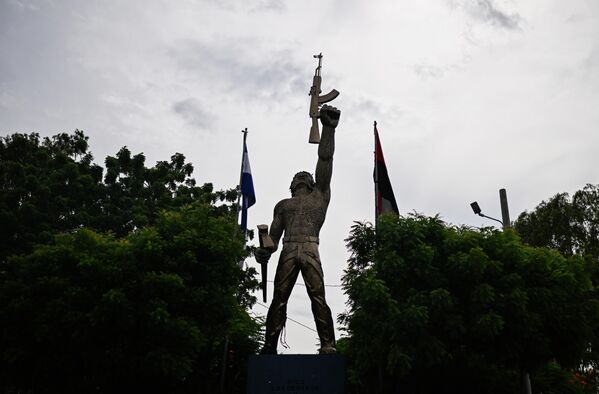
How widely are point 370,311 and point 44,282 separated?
662 cm

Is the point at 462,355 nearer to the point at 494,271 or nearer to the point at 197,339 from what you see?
the point at 494,271

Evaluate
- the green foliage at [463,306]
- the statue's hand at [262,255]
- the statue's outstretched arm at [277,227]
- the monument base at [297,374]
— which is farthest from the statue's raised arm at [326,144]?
the monument base at [297,374]

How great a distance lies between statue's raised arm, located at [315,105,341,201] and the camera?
962cm

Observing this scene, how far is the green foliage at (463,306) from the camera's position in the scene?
403 inches

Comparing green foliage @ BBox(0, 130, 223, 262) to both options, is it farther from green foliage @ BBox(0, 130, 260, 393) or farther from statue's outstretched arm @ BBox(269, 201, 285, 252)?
statue's outstretched arm @ BBox(269, 201, 285, 252)

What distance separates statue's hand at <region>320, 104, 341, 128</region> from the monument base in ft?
12.6

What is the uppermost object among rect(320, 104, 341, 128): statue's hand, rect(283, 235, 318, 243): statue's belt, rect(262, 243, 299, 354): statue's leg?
rect(320, 104, 341, 128): statue's hand

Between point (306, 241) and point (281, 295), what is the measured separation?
39.4 inches

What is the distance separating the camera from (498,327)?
1013 cm

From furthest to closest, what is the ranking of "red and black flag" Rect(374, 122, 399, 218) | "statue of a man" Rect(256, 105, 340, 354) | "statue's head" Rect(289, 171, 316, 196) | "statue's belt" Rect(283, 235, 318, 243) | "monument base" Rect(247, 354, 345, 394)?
"red and black flag" Rect(374, 122, 399, 218), "statue's head" Rect(289, 171, 316, 196), "statue's belt" Rect(283, 235, 318, 243), "statue of a man" Rect(256, 105, 340, 354), "monument base" Rect(247, 354, 345, 394)

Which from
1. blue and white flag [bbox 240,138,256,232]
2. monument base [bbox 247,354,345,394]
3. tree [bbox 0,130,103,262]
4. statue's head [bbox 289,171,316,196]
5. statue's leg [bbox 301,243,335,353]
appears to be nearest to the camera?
monument base [bbox 247,354,345,394]

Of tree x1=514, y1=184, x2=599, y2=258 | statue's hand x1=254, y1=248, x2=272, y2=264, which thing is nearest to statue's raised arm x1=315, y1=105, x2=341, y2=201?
statue's hand x1=254, y1=248, x2=272, y2=264

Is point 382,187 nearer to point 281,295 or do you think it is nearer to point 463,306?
point 463,306

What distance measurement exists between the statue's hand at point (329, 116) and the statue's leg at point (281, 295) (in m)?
2.15
